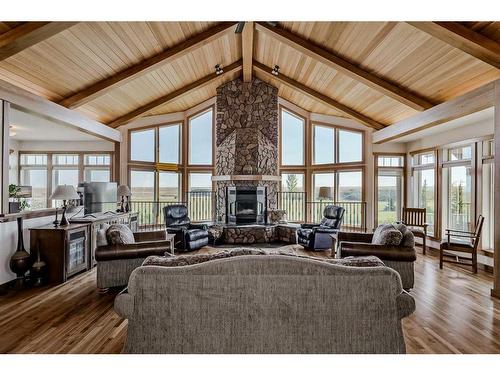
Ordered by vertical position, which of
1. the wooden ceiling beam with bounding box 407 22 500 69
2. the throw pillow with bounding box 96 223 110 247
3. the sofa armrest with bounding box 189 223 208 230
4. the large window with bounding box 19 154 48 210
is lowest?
the sofa armrest with bounding box 189 223 208 230

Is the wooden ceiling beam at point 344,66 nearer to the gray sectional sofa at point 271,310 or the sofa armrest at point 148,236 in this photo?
the sofa armrest at point 148,236

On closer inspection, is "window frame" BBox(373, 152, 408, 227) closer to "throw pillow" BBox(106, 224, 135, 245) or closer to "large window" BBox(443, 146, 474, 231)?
"large window" BBox(443, 146, 474, 231)

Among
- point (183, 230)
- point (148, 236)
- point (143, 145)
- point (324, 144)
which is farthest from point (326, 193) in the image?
point (143, 145)

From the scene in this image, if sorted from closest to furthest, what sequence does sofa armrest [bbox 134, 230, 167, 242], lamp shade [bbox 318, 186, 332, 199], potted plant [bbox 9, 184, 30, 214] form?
potted plant [bbox 9, 184, 30, 214] < sofa armrest [bbox 134, 230, 167, 242] < lamp shade [bbox 318, 186, 332, 199]

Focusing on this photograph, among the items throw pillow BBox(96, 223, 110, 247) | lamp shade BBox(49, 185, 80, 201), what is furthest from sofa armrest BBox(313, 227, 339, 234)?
lamp shade BBox(49, 185, 80, 201)

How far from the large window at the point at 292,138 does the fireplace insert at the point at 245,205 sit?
1601mm

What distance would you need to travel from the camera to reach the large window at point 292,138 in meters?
8.93

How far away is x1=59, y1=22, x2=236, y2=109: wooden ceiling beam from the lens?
5.22 meters

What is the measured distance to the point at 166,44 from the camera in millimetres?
5211

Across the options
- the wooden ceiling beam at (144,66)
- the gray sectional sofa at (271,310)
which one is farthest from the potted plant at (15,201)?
the gray sectional sofa at (271,310)

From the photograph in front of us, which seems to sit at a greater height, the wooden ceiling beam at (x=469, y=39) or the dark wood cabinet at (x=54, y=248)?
the wooden ceiling beam at (x=469, y=39)

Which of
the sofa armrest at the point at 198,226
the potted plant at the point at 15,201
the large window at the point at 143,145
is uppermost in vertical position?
the large window at the point at 143,145

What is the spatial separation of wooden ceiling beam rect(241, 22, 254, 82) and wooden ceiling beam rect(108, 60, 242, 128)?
0.88ft
